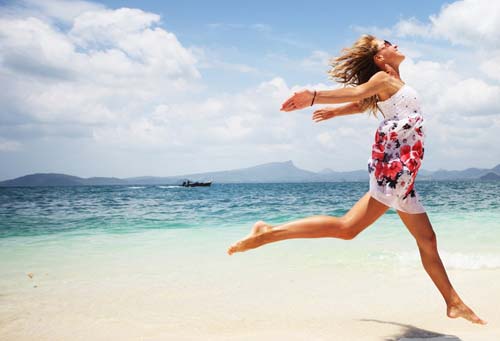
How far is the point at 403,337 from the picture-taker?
340cm

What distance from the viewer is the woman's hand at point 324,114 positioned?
3736 mm

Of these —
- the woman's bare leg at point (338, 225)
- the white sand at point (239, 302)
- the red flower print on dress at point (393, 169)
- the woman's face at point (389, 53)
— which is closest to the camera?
the red flower print on dress at point (393, 169)

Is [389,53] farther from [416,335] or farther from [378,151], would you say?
[416,335]

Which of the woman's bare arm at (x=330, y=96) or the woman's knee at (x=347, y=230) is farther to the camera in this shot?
the woman's knee at (x=347, y=230)

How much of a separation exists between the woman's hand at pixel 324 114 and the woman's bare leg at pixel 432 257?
41.8 inches

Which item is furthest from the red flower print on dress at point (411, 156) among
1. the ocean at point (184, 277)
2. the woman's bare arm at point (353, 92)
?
the ocean at point (184, 277)

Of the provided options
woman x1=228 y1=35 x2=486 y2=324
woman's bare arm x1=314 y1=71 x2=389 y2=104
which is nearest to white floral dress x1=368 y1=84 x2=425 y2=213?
woman x1=228 y1=35 x2=486 y2=324

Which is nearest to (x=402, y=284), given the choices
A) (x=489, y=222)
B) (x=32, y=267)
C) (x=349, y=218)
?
(x=349, y=218)

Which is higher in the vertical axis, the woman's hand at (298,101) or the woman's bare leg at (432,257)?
the woman's hand at (298,101)

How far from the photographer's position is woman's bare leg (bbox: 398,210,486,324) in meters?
3.18

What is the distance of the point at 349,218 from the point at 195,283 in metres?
3.01

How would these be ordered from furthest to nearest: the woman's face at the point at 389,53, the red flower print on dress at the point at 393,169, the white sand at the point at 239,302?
1. the white sand at the point at 239,302
2. the woman's face at the point at 389,53
3. the red flower print on dress at the point at 393,169

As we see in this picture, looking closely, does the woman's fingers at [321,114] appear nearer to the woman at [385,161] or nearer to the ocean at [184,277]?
the woman at [385,161]

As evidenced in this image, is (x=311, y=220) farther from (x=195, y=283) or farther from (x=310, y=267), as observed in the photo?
(x=310, y=267)
